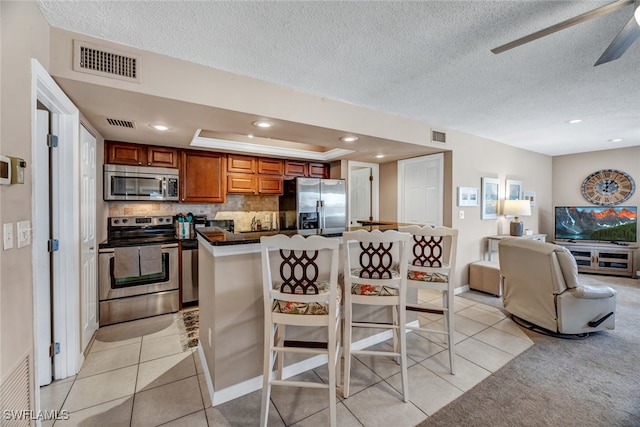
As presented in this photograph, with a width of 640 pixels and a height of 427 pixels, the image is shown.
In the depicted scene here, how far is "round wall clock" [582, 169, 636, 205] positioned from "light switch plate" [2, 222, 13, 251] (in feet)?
26.3

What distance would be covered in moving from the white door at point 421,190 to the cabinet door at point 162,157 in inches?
141

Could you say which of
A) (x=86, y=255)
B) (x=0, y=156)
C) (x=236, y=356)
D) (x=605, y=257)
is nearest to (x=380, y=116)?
(x=236, y=356)

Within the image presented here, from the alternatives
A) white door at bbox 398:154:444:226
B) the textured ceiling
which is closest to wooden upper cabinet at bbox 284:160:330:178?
white door at bbox 398:154:444:226

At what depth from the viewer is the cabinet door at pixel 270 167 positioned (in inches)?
171

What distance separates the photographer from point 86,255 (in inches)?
92.9

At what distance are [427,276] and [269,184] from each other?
2.97 meters

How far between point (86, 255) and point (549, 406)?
12.2 feet

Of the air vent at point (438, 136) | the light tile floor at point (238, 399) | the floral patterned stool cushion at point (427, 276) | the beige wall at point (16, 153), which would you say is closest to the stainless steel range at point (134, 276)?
the light tile floor at point (238, 399)

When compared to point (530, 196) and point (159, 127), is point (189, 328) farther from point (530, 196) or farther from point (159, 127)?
point (530, 196)

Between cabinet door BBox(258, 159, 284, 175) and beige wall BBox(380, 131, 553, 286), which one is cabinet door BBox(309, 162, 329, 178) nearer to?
cabinet door BBox(258, 159, 284, 175)

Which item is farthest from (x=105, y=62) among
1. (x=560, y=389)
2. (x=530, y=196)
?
(x=530, y=196)

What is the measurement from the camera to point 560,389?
1.91 meters

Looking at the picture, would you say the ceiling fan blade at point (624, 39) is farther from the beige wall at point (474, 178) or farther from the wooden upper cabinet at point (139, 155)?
the wooden upper cabinet at point (139, 155)

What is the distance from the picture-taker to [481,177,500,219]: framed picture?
14.3ft
